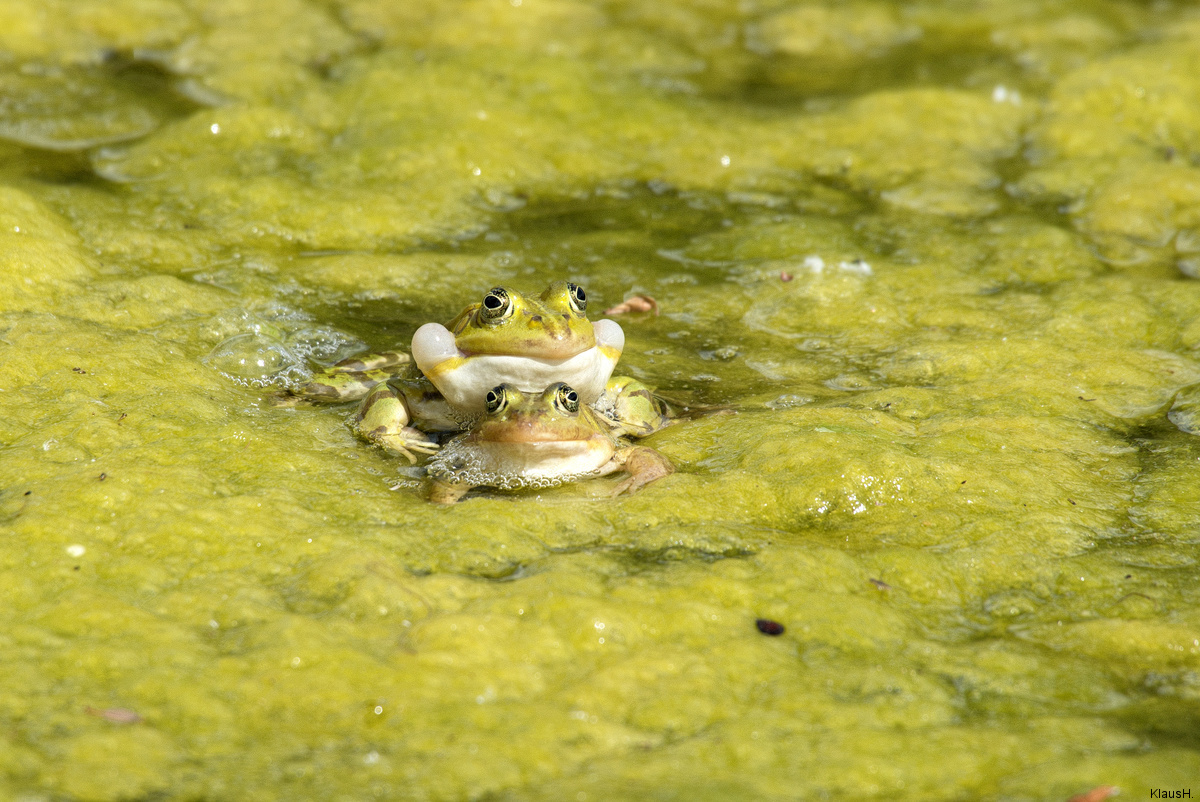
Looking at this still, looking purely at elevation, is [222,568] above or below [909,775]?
below

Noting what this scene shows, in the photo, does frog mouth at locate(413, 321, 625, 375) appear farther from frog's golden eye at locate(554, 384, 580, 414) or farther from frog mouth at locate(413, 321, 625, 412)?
frog's golden eye at locate(554, 384, 580, 414)

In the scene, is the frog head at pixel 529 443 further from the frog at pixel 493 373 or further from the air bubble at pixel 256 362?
the air bubble at pixel 256 362

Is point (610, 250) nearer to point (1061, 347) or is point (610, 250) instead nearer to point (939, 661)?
point (1061, 347)

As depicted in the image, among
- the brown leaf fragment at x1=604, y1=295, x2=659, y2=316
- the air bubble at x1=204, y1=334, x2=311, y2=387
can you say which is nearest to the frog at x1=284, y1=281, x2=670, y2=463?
the air bubble at x1=204, y1=334, x2=311, y2=387

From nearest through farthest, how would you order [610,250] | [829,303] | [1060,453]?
[1060,453]
[829,303]
[610,250]

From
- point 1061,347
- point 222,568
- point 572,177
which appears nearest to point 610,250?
point 572,177

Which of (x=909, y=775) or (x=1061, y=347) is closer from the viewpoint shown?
(x=909, y=775)

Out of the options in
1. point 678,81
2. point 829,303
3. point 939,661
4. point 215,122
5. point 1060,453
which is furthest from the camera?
point 678,81
